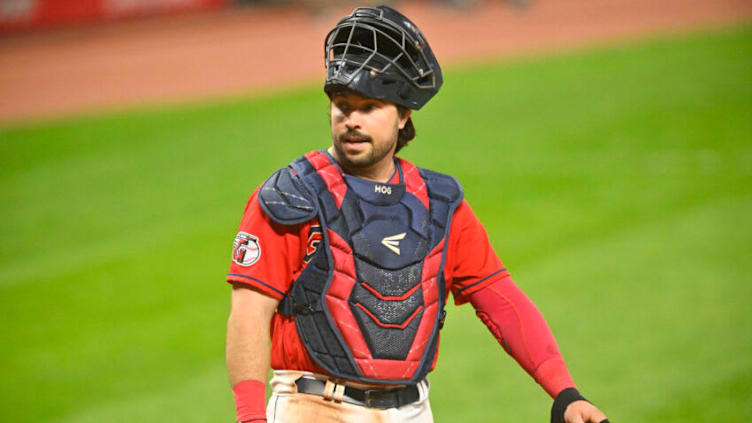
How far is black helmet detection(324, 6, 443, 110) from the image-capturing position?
2.89 m

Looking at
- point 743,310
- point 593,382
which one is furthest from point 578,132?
point 593,382

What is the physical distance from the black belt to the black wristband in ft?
1.55

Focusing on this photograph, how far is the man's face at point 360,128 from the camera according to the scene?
2.91m

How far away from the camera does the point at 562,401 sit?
9.73 feet

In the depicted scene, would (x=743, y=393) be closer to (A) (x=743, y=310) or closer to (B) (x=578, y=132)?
(A) (x=743, y=310)

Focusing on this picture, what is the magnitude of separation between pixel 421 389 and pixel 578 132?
9.53 metres

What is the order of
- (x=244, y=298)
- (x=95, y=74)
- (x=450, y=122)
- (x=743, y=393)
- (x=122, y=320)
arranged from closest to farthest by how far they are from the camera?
1. (x=244, y=298)
2. (x=743, y=393)
3. (x=122, y=320)
4. (x=450, y=122)
5. (x=95, y=74)

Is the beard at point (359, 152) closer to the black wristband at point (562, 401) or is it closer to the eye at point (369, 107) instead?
the eye at point (369, 107)

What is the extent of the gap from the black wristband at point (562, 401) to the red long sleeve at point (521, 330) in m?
0.06

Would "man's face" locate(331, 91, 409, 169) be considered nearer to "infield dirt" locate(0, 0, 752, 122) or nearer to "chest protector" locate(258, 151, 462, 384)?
"chest protector" locate(258, 151, 462, 384)

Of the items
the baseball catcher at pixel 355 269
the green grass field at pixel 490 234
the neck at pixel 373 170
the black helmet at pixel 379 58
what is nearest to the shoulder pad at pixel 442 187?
the baseball catcher at pixel 355 269

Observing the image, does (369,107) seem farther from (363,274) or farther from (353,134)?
(363,274)

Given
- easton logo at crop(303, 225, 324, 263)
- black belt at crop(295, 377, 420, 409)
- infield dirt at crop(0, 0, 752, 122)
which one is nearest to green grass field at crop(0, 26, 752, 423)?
infield dirt at crop(0, 0, 752, 122)

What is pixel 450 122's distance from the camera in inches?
518
